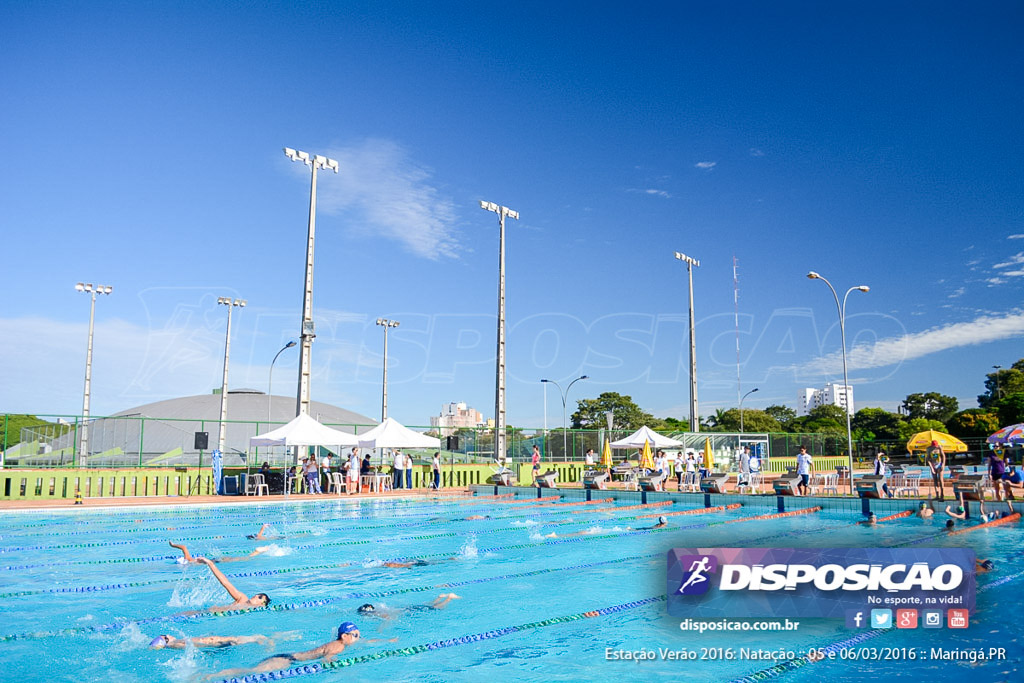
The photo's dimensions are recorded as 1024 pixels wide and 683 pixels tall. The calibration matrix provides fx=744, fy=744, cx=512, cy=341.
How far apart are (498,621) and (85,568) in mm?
6639

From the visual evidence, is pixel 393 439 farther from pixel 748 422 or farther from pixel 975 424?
pixel 748 422

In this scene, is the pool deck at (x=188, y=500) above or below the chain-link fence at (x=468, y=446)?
below

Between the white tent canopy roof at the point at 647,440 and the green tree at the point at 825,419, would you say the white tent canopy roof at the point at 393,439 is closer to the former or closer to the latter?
the white tent canopy roof at the point at 647,440

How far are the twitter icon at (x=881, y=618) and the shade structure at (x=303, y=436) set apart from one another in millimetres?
17550

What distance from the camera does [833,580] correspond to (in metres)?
4.76

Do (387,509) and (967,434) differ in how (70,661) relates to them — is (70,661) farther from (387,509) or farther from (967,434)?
(967,434)

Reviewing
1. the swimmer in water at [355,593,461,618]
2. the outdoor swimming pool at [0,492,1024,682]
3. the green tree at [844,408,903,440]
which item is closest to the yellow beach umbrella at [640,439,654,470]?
the outdoor swimming pool at [0,492,1024,682]

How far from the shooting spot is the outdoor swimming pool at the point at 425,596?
5.88 metres

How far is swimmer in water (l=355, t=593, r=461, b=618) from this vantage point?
767 cm

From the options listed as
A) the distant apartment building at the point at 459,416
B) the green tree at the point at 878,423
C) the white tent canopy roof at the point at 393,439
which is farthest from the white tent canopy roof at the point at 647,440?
the distant apartment building at the point at 459,416

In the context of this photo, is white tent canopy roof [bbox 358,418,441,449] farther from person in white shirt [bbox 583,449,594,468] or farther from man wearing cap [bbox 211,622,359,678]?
man wearing cap [bbox 211,622,359,678]

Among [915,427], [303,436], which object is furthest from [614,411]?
[303,436]

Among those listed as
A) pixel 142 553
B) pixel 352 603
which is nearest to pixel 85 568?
pixel 142 553

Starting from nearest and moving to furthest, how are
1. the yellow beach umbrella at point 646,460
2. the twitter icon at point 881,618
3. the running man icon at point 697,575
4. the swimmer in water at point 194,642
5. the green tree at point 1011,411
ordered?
the twitter icon at point 881,618
the running man icon at point 697,575
the swimmer in water at point 194,642
the yellow beach umbrella at point 646,460
the green tree at point 1011,411
